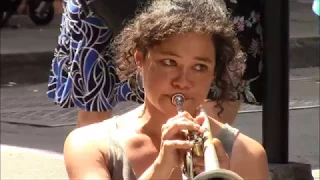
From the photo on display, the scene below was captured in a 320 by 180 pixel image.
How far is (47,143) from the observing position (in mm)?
6777

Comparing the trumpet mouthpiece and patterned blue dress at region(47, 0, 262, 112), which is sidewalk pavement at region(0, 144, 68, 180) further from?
the trumpet mouthpiece

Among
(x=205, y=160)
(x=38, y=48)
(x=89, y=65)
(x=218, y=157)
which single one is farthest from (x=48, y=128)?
(x=205, y=160)

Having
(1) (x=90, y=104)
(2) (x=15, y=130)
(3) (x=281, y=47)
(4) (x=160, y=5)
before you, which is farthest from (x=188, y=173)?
(2) (x=15, y=130)

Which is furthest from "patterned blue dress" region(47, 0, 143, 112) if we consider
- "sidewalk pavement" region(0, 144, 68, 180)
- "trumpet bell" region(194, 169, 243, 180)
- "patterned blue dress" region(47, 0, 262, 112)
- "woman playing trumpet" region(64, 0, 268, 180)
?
"trumpet bell" region(194, 169, 243, 180)

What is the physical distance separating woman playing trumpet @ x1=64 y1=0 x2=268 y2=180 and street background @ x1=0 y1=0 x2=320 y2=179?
3.22 m

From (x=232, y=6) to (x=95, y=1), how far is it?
638mm

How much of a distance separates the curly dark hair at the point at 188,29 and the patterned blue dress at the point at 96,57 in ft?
4.81

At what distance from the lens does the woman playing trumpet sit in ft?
7.64

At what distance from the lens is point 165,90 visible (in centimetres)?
231

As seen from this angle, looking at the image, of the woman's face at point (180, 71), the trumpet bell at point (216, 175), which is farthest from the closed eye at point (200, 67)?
the trumpet bell at point (216, 175)

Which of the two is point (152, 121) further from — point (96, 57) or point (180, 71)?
point (96, 57)

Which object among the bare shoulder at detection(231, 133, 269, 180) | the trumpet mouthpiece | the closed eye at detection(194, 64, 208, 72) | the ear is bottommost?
the bare shoulder at detection(231, 133, 269, 180)

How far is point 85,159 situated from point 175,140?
1.14ft

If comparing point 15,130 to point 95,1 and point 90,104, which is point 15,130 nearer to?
point 90,104
